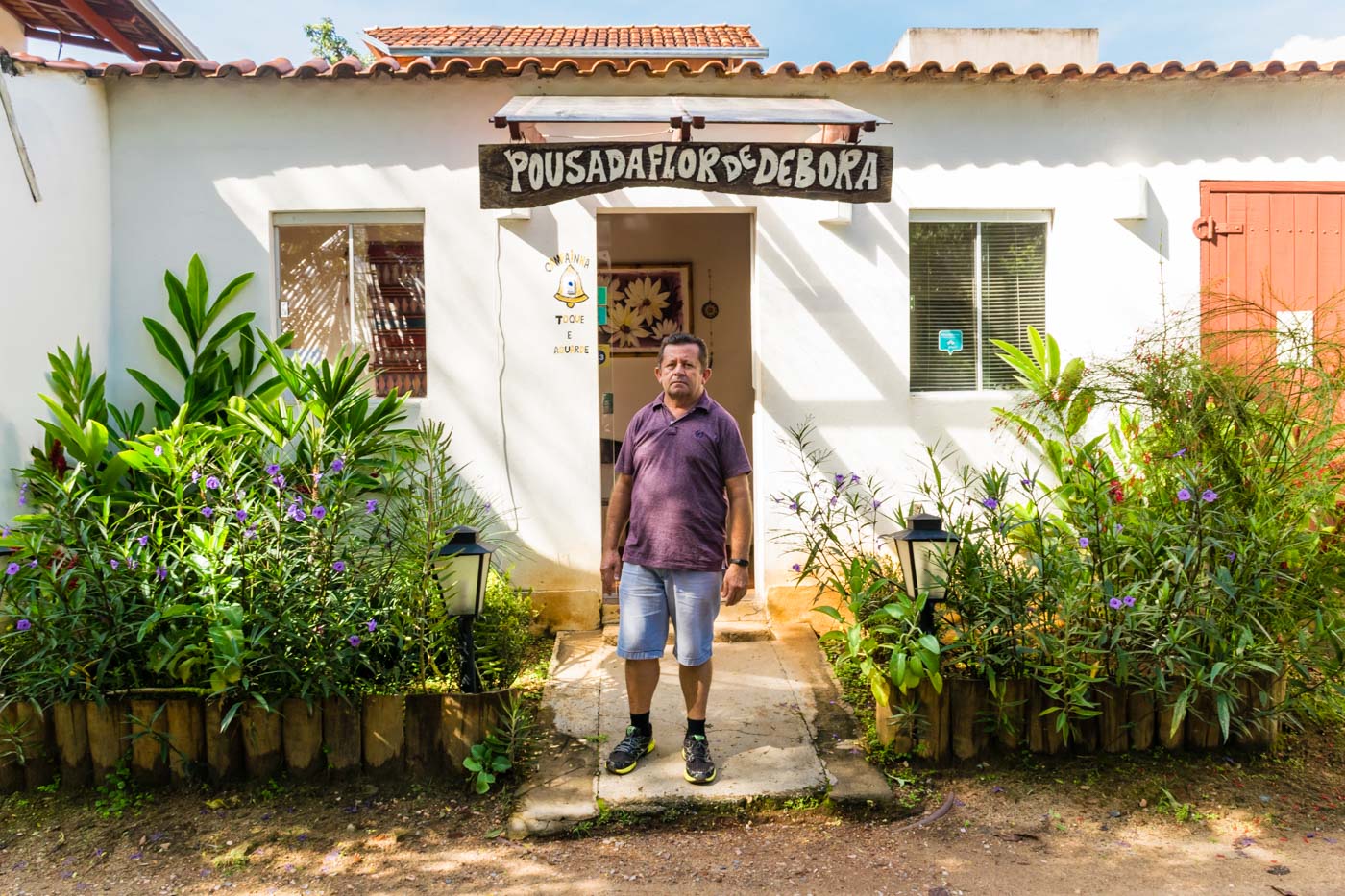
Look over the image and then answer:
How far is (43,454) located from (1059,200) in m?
6.05

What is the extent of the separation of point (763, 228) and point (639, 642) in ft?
10.1

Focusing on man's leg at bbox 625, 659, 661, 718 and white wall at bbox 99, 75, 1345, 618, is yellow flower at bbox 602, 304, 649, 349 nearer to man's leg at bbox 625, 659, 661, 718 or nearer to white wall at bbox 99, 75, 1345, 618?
white wall at bbox 99, 75, 1345, 618

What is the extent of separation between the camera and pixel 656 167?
16.0 ft

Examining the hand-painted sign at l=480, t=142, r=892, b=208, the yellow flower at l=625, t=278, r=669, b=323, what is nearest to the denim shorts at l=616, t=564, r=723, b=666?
the hand-painted sign at l=480, t=142, r=892, b=208

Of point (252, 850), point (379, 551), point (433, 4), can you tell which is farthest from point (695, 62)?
point (252, 850)

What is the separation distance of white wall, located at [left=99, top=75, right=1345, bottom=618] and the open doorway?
284 centimetres

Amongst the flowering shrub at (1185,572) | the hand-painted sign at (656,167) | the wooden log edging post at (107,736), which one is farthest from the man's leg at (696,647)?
the wooden log edging post at (107,736)

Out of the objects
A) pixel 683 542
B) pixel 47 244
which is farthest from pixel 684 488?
pixel 47 244

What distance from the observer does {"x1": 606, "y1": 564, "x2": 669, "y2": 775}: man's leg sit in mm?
3996

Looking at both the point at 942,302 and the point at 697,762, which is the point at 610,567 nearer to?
the point at 697,762

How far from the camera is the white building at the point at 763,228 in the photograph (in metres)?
5.95

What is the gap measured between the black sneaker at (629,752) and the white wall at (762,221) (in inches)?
77.9

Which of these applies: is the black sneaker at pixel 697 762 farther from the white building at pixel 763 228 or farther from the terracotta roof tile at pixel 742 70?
the terracotta roof tile at pixel 742 70

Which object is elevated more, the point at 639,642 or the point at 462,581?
the point at 462,581
